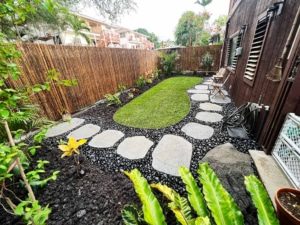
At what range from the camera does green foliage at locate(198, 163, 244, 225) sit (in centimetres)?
101

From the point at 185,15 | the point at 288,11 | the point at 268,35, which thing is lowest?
the point at 268,35

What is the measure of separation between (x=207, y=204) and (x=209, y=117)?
244 cm

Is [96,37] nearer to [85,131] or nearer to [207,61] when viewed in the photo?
[207,61]

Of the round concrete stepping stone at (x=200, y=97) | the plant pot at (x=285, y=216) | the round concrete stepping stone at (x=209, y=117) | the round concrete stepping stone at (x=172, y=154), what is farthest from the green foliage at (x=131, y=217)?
the round concrete stepping stone at (x=200, y=97)

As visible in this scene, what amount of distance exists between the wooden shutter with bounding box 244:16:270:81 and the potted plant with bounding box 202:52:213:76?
5864 millimetres

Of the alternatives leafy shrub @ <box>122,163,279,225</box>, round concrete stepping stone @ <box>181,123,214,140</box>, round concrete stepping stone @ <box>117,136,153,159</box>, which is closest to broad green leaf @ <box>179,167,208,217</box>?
leafy shrub @ <box>122,163,279,225</box>

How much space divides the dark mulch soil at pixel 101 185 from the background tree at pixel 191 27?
22.9 meters

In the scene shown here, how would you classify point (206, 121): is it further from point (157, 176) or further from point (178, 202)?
point (178, 202)

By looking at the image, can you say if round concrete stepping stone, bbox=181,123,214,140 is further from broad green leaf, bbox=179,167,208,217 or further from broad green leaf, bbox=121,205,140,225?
broad green leaf, bbox=121,205,140,225

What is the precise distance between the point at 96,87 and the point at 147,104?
1.68 m

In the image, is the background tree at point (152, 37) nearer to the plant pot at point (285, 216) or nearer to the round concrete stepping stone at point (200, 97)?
the round concrete stepping stone at point (200, 97)

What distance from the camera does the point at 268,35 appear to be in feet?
7.68

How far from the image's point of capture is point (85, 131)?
2918 millimetres

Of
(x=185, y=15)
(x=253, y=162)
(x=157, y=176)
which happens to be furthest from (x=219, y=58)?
(x=185, y=15)
